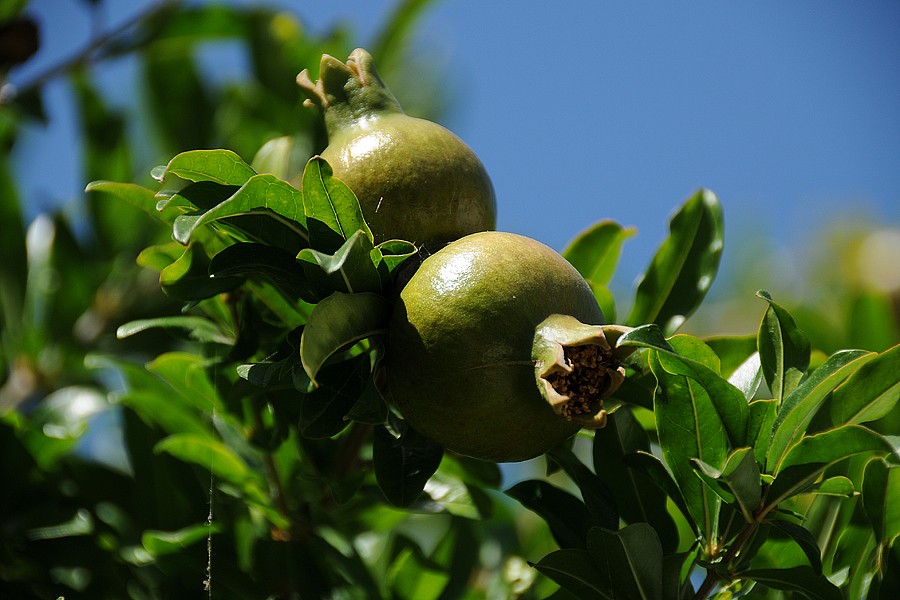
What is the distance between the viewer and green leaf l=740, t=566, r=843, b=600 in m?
0.96

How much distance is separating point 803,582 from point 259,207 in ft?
2.25

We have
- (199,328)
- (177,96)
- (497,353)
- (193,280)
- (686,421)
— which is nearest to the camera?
(497,353)

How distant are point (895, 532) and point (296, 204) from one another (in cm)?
76

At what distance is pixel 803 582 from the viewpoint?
3.16 feet

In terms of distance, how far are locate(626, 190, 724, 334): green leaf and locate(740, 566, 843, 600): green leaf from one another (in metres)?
0.37

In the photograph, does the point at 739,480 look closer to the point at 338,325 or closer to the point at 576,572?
the point at 576,572

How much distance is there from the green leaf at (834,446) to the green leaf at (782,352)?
122 mm

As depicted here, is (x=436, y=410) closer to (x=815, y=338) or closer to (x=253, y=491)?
(x=253, y=491)

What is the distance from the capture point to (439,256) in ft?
3.07

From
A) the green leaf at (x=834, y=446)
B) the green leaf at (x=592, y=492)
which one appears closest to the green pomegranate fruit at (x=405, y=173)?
the green leaf at (x=592, y=492)

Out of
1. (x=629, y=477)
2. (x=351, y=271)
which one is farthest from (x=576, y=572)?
(x=351, y=271)

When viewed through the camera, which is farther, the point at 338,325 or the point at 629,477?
the point at 629,477

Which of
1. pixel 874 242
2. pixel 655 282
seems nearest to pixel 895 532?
pixel 655 282

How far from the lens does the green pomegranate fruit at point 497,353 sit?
87 centimetres
